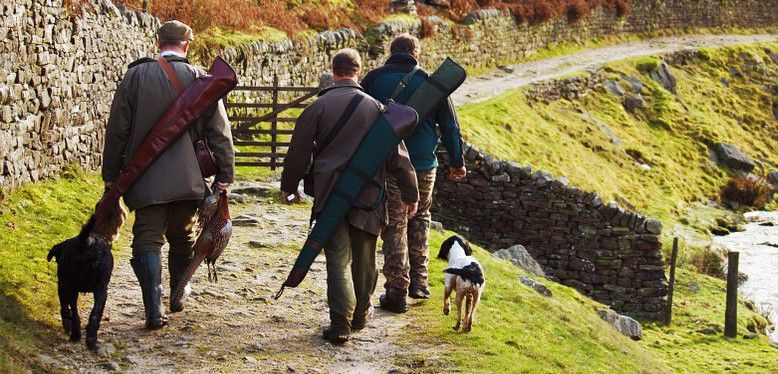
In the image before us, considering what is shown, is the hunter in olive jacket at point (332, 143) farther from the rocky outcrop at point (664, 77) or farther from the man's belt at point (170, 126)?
the rocky outcrop at point (664, 77)

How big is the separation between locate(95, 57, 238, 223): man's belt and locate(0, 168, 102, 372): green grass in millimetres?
907

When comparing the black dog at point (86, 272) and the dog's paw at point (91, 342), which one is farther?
the dog's paw at point (91, 342)

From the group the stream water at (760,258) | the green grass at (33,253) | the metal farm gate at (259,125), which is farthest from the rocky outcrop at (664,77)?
the green grass at (33,253)

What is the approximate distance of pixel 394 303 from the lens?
370 inches

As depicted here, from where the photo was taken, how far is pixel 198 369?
7480mm

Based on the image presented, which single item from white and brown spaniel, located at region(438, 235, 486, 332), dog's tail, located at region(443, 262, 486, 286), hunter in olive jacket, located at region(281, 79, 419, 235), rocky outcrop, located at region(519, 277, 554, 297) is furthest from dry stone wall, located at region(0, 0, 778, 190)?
rocky outcrop, located at region(519, 277, 554, 297)

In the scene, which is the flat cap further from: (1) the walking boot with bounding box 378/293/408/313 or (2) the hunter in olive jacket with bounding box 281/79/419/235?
(1) the walking boot with bounding box 378/293/408/313

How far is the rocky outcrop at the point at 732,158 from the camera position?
32344mm

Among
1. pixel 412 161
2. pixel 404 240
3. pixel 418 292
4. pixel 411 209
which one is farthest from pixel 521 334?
pixel 412 161

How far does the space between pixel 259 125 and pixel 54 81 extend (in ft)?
27.6

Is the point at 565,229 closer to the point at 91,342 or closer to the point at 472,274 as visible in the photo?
the point at 472,274

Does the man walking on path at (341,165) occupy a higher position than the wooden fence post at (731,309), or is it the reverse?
the man walking on path at (341,165)

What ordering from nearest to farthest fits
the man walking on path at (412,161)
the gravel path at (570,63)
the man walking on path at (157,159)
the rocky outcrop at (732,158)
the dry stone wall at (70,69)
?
the man walking on path at (157,159)
the man walking on path at (412,161)
the dry stone wall at (70,69)
the gravel path at (570,63)
the rocky outcrop at (732,158)

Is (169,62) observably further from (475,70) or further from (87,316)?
(475,70)
